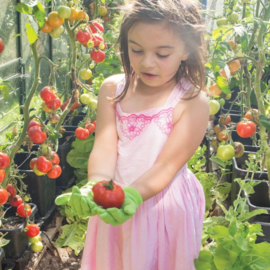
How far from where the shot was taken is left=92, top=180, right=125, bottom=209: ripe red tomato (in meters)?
1.17

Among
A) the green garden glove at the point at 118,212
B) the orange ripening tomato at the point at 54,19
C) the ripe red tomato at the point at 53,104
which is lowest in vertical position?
the green garden glove at the point at 118,212

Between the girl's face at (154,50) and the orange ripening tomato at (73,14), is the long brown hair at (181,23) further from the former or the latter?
the orange ripening tomato at (73,14)

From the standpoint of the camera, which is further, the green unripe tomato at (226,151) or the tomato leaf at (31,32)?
the green unripe tomato at (226,151)

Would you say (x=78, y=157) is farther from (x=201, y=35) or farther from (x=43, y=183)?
(x=201, y=35)

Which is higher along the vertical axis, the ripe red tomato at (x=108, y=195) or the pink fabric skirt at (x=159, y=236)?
the ripe red tomato at (x=108, y=195)

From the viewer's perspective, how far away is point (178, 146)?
1.41 m

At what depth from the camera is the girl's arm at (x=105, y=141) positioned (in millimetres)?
1466

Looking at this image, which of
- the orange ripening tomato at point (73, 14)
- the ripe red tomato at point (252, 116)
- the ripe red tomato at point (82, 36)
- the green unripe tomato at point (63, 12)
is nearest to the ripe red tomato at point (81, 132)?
the ripe red tomato at point (82, 36)

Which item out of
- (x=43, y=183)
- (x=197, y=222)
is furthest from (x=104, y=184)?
(x=43, y=183)

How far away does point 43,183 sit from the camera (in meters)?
2.41

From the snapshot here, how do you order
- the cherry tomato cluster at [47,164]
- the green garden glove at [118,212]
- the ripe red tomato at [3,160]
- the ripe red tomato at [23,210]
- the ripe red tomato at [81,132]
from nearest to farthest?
the green garden glove at [118,212], the ripe red tomato at [3,160], the cherry tomato cluster at [47,164], the ripe red tomato at [23,210], the ripe red tomato at [81,132]

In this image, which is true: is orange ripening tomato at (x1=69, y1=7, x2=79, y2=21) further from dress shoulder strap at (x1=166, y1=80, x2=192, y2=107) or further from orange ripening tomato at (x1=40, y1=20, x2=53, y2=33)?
dress shoulder strap at (x1=166, y1=80, x2=192, y2=107)

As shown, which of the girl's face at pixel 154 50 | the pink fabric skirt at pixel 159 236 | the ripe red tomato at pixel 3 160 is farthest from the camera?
the ripe red tomato at pixel 3 160

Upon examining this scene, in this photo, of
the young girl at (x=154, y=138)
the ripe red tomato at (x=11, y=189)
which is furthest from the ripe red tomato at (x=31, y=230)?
the young girl at (x=154, y=138)
